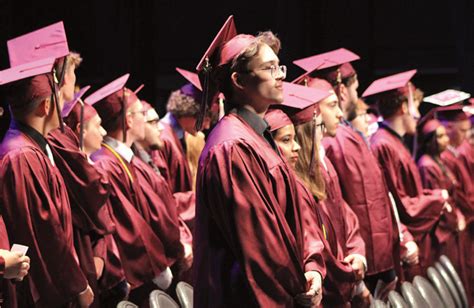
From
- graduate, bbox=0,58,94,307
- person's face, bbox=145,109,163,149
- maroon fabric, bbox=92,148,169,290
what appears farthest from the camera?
person's face, bbox=145,109,163,149

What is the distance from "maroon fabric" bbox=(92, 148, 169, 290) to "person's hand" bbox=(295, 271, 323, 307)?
2.23 m

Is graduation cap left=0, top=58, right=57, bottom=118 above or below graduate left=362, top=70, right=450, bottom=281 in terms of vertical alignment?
above

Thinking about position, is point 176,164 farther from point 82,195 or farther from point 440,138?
point 440,138

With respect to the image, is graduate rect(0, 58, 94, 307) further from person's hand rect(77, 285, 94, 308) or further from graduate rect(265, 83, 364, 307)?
graduate rect(265, 83, 364, 307)

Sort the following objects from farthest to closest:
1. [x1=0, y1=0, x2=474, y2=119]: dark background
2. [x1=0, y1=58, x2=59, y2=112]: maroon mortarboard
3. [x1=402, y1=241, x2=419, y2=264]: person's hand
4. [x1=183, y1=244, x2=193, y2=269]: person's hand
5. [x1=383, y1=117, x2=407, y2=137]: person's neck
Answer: [x1=0, y1=0, x2=474, y2=119]: dark background
[x1=383, y1=117, x2=407, y2=137]: person's neck
[x1=402, y1=241, x2=419, y2=264]: person's hand
[x1=183, y1=244, x2=193, y2=269]: person's hand
[x1=0, y1=58, x2=59, y2=112]: maroon mortarboard

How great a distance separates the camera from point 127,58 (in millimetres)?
9938

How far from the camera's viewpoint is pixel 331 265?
473 centimetres

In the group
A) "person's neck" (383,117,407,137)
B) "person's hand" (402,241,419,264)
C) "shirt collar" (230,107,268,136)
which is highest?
"shirt collar" (230,107,268,136)

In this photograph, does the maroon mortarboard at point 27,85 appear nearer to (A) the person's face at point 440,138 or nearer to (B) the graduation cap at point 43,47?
(B) the graduation cap at point 43,47

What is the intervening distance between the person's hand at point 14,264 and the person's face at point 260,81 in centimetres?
121

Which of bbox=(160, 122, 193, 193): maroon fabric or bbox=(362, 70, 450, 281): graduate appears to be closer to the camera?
bbox=(362, 70, 450, 281): graduate

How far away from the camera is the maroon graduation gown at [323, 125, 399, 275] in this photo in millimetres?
6234

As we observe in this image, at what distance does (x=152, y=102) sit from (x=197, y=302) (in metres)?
6.05

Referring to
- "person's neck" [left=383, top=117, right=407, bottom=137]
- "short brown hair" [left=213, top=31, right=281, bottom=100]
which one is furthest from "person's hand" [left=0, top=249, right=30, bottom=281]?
"person's neck" [left=383, top=117, right=407, bottom=137]
